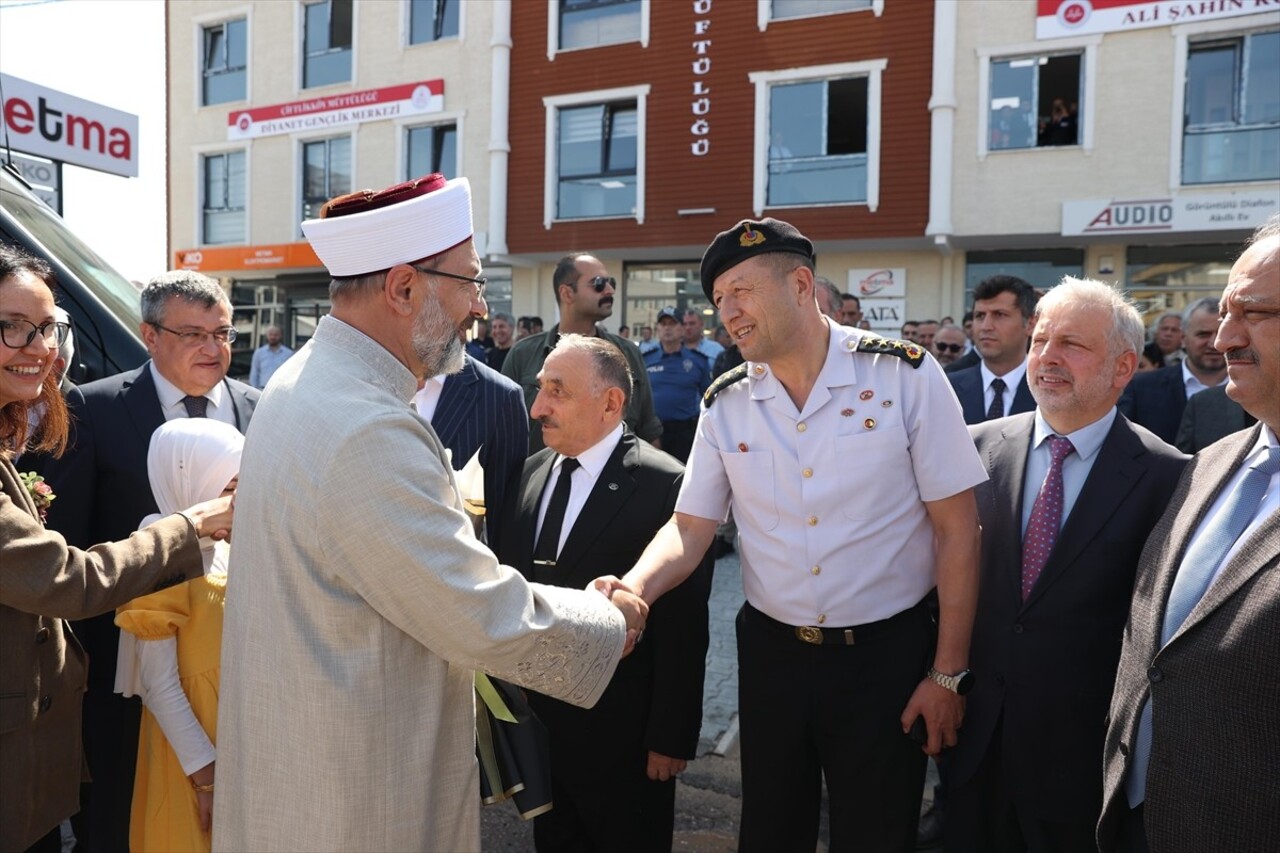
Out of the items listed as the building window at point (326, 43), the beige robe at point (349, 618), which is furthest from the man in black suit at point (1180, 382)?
the building window at point (326, 43)

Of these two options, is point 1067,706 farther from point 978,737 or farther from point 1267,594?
point 1267,594

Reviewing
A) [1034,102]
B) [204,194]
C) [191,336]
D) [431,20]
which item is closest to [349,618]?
[191,336]

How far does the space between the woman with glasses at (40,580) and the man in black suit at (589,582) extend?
3.64 ft

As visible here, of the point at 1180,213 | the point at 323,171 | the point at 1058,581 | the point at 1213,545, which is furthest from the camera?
the point at 323,171

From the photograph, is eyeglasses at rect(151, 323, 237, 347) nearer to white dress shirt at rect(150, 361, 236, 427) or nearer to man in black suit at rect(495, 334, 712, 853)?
white dress shirt at rect(150, 361, 236, 427)

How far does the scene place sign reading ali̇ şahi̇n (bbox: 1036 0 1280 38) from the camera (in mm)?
13133

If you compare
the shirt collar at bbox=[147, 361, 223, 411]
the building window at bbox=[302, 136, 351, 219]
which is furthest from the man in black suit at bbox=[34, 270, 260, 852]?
the building window at bbox=[302, 136, 351, 219]

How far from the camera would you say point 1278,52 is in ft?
43.3

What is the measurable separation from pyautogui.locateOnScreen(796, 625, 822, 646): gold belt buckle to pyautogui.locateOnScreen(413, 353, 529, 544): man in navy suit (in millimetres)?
1473

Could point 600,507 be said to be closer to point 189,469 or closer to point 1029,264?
point 189,469

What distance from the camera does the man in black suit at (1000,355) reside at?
4633mm

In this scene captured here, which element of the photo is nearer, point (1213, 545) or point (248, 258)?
point (1213, 545)

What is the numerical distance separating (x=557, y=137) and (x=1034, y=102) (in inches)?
337

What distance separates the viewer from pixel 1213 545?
6.84 ft
